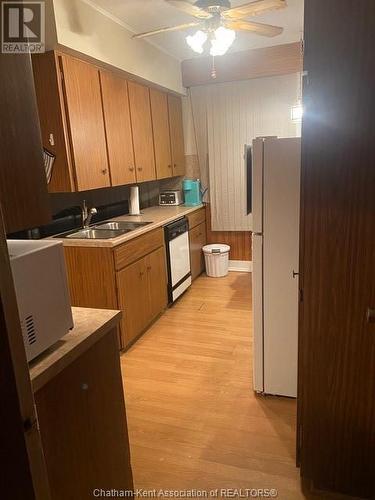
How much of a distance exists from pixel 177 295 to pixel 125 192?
131cm

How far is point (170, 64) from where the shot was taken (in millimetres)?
4109

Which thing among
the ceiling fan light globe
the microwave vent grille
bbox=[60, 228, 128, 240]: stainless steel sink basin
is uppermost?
the ceiling fan light globe

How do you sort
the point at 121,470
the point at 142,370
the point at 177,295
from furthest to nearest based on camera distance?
1. the point at 177,295
2. the point at 142,370
3. the point at 121,470

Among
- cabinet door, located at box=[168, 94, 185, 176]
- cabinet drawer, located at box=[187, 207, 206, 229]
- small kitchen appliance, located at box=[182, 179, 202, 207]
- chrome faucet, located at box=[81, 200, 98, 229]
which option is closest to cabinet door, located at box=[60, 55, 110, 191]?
chrome faucet, located at box=[81, 200, 98, 229]

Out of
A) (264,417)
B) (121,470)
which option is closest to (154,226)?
(264,417)

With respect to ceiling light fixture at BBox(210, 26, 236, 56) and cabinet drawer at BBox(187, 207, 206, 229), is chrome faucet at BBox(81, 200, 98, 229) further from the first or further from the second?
ceiling light fixture at BBox(210, 26, 236, 56)

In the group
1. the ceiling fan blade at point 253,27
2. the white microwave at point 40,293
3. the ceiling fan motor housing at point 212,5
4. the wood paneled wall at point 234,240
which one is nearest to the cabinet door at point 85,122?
the ceiling fan motor housing at point 212,5

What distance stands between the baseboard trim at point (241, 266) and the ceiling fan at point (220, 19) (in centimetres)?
278

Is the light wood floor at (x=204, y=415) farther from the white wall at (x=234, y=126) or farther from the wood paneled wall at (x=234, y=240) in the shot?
the white wall at (x=234, y=126)

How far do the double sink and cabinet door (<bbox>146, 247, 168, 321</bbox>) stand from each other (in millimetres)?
325

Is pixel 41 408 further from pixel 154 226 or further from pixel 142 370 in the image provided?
pixel 154 226

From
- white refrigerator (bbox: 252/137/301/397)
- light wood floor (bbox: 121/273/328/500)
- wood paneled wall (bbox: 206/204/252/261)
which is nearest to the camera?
light wood floor (bbox: 121/273/328/500)

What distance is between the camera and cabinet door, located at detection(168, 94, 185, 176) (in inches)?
174

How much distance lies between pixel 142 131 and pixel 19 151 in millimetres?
2977
